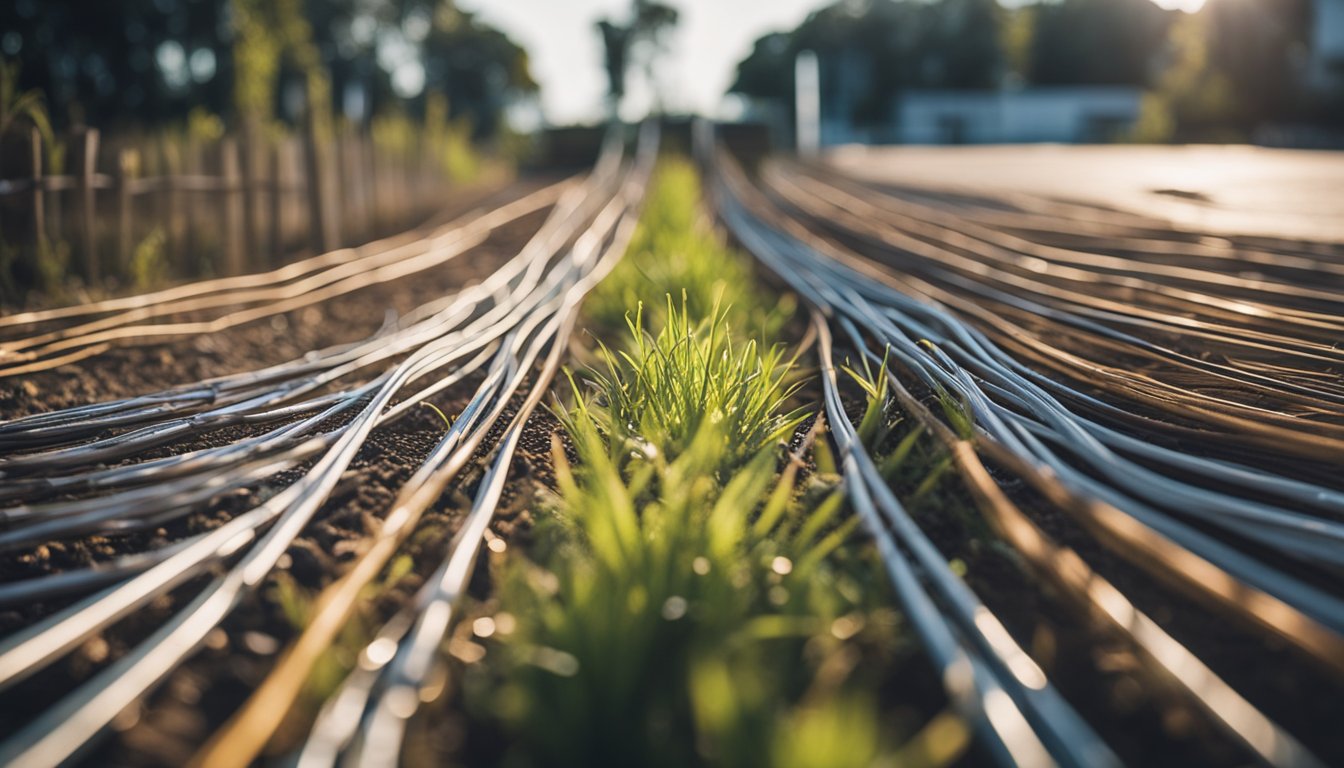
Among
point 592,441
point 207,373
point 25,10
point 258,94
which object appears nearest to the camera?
point 592,441

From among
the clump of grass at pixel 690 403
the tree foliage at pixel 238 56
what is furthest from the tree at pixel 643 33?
the clump of grass at pixel 690 403

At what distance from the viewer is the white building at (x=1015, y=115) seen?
49125 mm

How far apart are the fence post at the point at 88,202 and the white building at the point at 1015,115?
46.0m

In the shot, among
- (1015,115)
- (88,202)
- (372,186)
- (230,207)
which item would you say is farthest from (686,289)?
(1015,115)

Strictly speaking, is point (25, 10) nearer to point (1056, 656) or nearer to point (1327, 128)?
point (1056, 656)

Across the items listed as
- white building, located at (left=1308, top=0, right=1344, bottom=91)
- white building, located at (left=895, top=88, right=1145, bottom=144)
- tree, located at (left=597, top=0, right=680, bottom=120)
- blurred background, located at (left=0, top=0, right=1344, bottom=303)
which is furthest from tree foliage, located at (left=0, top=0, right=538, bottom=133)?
white building, located at (left=1308, top=0, right=1344, bottom=91)

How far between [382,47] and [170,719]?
56.8 metres

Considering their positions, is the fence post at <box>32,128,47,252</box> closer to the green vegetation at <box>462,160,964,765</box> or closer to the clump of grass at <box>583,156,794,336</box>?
the clump of grass at <box>583,156,794,336</box>

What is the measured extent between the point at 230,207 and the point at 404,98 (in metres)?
51.5

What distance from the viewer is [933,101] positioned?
51062mm

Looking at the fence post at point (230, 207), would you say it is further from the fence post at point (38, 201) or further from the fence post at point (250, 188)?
the fence post at point (38, 201)

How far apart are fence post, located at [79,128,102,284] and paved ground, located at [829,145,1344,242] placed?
7.43 meters

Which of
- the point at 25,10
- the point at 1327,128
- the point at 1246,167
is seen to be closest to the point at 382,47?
the point at 25,10

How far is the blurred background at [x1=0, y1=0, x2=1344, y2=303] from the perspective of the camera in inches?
255
